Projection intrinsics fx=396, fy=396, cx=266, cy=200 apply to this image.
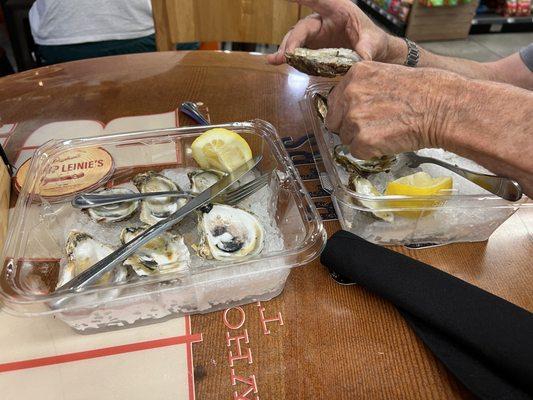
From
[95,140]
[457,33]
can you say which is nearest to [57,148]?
[95,140]

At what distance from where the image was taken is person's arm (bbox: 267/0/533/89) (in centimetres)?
89

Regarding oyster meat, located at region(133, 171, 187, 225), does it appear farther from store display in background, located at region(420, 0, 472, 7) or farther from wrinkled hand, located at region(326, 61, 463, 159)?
store display in background, located at region(420, 0, 472, 7)

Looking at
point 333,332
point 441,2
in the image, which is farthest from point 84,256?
point 441,2

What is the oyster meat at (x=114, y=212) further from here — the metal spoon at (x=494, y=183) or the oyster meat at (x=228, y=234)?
the metal spoon at (x=494, y=183)

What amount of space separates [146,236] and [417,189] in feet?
1.27

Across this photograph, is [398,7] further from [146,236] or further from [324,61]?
[146,236]

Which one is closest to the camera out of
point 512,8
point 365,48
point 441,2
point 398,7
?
point 365,48

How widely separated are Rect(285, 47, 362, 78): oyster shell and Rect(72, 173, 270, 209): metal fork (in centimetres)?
22

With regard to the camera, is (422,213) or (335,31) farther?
(335,31)

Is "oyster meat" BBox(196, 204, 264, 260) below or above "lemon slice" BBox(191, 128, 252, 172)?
below

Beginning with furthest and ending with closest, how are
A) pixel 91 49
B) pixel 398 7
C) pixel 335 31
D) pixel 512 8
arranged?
pixel 512 8 → pixel 398 7 → pixel 91 49 → pixel 335 31

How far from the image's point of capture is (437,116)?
1.79ft

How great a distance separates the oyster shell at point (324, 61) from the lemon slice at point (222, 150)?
19 cm

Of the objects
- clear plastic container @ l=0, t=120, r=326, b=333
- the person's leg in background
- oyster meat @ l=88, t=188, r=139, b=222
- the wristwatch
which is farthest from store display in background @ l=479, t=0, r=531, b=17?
oyster meat @ l=88, t=188, r=139, b=222
